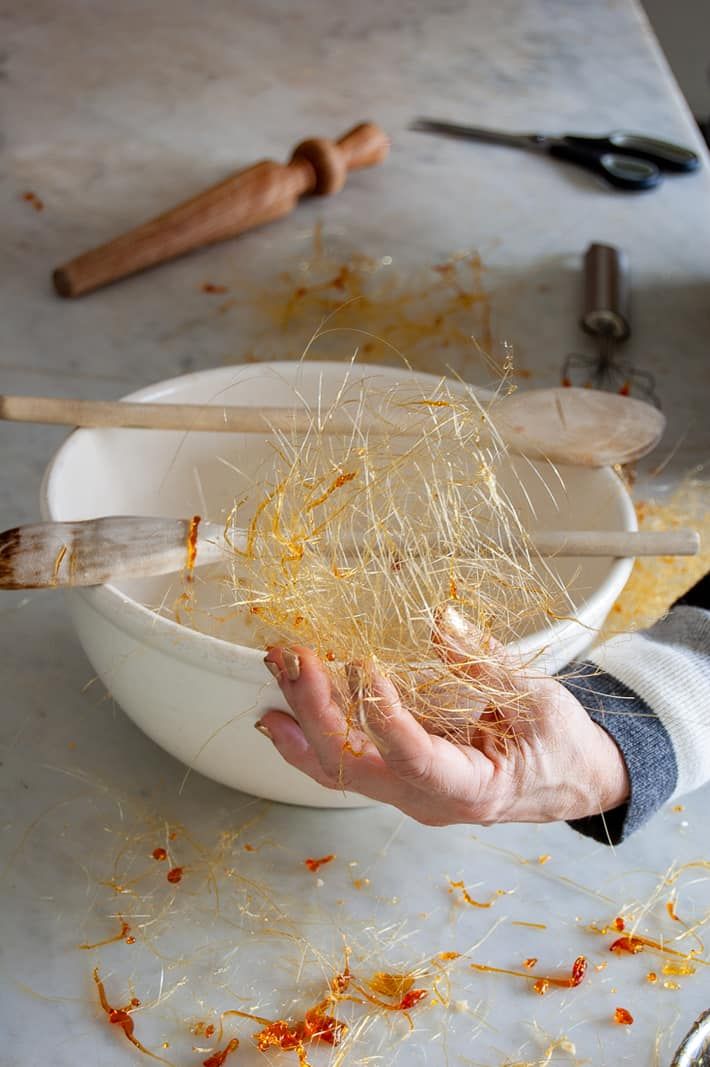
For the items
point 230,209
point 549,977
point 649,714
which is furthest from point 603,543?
point 230,209

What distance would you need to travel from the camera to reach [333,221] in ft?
3.47

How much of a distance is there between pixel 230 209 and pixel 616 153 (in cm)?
39

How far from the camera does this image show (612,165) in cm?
113

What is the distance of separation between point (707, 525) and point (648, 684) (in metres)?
0.25

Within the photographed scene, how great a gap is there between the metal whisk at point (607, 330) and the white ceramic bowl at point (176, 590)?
0.30m

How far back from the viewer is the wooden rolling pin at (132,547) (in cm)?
50

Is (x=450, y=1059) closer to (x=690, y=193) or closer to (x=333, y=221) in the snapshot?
(x=333, y=221)

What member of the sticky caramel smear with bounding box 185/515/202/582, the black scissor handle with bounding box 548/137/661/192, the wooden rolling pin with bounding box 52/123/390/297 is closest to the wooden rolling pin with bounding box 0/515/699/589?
the sticky caramel smear with bounding box 185/515/202/582

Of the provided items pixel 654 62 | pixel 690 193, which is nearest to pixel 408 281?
pixel 690 193

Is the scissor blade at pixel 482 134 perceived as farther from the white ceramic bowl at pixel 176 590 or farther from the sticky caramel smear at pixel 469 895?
the sticky caramel smear at pixel 469 895

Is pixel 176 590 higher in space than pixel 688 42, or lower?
higher

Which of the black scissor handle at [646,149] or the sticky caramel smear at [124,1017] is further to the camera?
the black scissor handle at [646,149]

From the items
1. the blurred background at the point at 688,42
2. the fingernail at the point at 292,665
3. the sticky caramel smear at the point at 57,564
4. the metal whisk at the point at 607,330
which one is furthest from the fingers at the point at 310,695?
the blurred background at the point at 688,42

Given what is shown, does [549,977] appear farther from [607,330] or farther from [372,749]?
[607,330]
